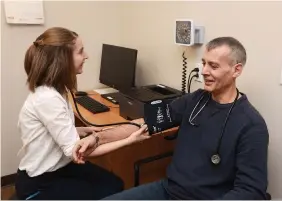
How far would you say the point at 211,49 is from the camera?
1351mm

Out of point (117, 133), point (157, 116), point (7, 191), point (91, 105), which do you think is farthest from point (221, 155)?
point (7, 191)

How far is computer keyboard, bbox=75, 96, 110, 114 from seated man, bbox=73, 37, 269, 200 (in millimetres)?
790

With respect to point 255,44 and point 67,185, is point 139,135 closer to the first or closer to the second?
point 67,185

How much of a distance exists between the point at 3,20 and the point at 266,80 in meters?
1.90

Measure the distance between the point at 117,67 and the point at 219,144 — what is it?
4.19 ft

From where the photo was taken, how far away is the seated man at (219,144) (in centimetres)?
121

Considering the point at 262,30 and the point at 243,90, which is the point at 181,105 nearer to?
the point at 243,90

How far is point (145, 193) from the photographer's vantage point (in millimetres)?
1479

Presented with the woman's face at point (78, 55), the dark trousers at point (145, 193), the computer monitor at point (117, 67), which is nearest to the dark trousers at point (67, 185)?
the dark trousers at point (145, 193)

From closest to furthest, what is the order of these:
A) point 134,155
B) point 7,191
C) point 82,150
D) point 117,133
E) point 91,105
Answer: point 82,150, point 117,133, point 134,155, point 91,105, point 7,191

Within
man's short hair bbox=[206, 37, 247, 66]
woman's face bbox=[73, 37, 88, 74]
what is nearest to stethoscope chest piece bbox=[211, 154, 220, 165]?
man's short hair bbox=[206, 37, 247, 66]

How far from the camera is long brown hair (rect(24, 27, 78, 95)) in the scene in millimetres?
1393

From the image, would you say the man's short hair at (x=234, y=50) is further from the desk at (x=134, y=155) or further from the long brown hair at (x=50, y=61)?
the desk at (x=134, y=155)

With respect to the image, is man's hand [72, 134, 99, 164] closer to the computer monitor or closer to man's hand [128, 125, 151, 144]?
man's hand [128, 125, 151, 144]
